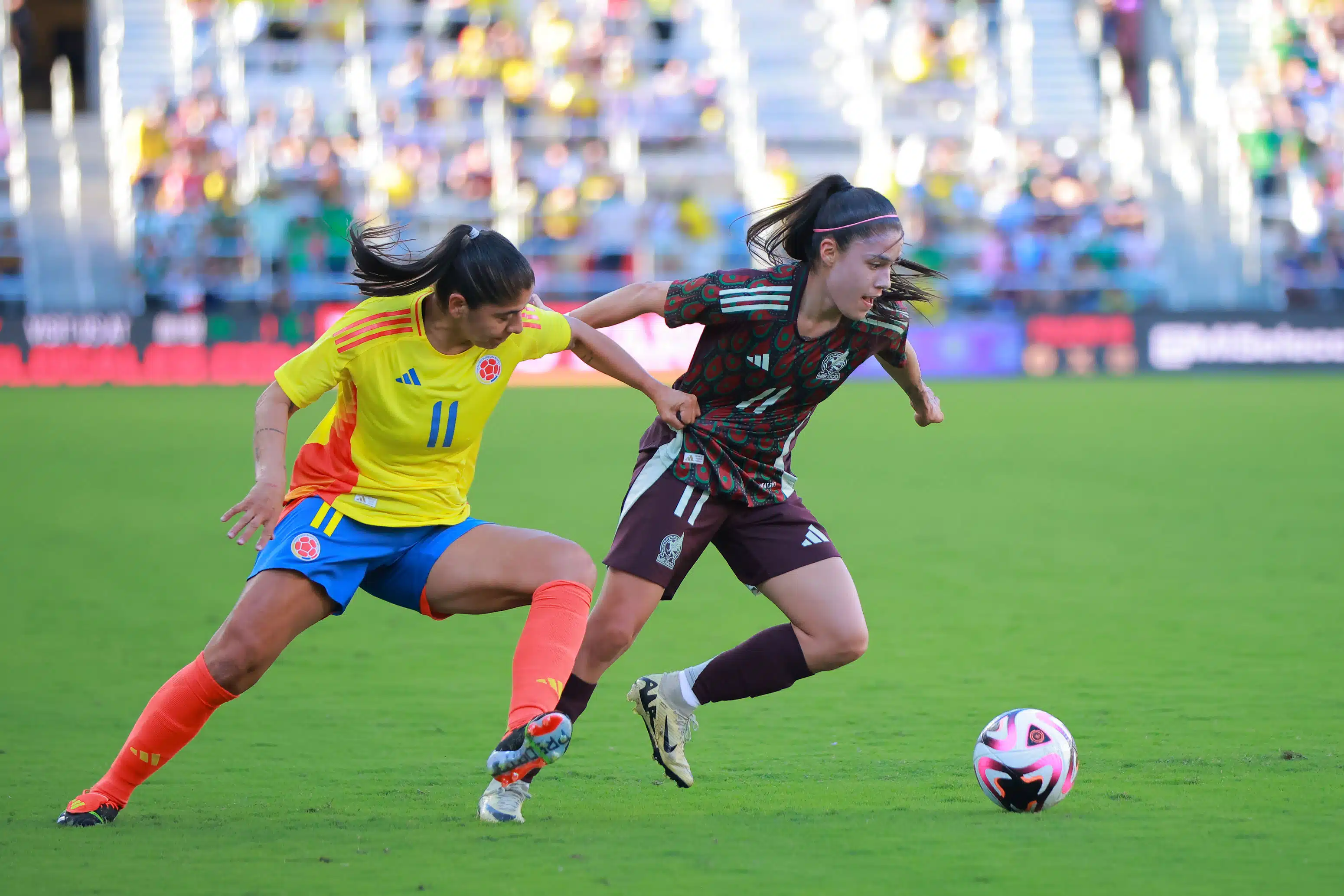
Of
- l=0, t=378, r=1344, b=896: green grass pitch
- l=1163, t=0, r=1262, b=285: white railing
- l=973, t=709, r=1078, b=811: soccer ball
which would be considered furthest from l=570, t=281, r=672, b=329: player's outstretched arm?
l=1163, t=0, r=1262, b=285: white railing

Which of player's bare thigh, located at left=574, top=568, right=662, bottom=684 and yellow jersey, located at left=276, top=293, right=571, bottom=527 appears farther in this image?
player's bare thigh, located at left=574, top=568, right=662, bottom=684

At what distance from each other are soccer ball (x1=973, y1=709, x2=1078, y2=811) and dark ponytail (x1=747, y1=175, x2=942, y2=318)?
1.28 metres

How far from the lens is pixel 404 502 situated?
459cm

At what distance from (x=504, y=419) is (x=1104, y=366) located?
→ 32.9ft

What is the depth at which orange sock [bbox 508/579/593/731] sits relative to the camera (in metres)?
4.32

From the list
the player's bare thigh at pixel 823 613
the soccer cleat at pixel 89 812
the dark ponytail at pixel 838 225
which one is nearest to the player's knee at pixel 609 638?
the player's bare thigh at pixel 823 613

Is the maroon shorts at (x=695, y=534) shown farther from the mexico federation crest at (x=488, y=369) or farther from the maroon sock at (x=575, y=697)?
the mexico federation crest at (x=488, y=369)

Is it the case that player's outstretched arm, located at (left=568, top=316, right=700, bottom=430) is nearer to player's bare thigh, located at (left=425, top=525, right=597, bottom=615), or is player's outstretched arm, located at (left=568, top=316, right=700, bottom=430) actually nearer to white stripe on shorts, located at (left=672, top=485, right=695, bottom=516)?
white stripe on shorts, located at (left=672, top=485, right=695, bottom=516)

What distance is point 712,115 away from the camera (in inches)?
1055

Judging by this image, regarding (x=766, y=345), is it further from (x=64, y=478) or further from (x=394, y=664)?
(x=64, y=478)

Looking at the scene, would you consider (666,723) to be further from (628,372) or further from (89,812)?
(89,812)

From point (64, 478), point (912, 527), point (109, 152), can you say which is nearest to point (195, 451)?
point (64, 478)

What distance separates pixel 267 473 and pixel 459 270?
2.31 ft

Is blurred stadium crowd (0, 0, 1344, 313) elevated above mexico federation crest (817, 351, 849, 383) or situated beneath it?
situated beneath
